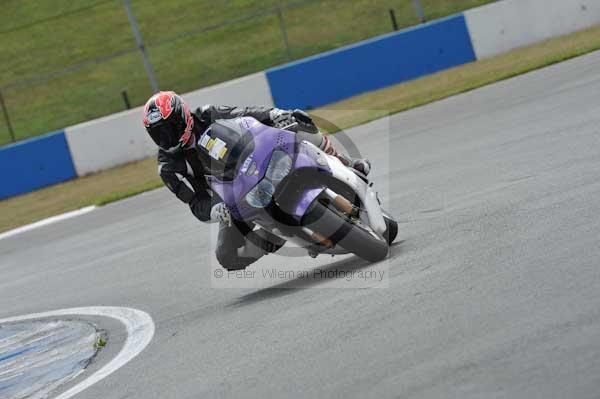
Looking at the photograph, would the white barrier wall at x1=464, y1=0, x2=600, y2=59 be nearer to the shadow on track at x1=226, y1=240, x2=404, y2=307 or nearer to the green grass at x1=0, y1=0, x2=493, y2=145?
the green grass at x1=0, y1=0, x2=493, y2=145

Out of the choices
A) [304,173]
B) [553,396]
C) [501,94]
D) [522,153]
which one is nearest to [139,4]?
[501,94]

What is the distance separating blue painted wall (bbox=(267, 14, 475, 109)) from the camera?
20.8 m

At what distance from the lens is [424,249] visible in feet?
Answer: 25.2

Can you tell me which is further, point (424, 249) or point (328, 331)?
point (424, 249)

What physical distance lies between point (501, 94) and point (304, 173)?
845 cm

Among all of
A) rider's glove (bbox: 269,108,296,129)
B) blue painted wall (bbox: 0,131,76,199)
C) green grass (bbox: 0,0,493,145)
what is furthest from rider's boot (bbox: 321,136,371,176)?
green grass (bbox: 0,0,493,145)

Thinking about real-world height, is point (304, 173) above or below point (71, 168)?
above

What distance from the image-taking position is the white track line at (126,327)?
6781 mm

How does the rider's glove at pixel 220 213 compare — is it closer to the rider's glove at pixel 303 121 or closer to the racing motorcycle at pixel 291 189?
the racing motorcycle at pixel 291 189

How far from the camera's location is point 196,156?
26.5ft

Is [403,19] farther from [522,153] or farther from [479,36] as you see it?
[522,153]

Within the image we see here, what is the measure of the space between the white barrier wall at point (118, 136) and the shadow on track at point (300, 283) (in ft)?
40.2

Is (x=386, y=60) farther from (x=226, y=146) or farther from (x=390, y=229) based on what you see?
(x=226, y=146)

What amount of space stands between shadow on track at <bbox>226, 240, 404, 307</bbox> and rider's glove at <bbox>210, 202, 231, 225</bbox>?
635 millimetres
